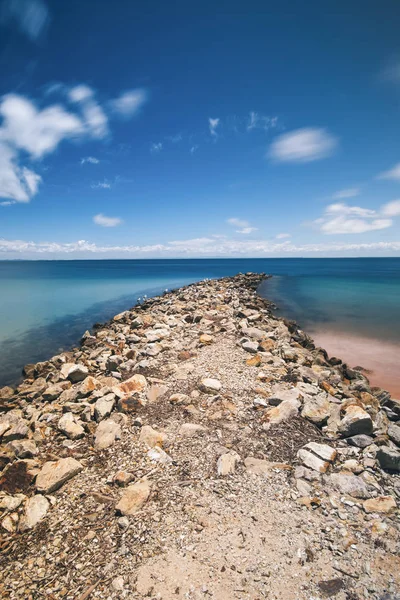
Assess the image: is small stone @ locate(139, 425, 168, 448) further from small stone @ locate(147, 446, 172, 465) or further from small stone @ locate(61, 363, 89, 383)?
small stone @ locate(61, 363, 89, 383)

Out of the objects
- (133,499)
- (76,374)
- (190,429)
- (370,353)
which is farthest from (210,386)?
(370,353)

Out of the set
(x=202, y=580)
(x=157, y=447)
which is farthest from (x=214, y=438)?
(x=202, y=580)

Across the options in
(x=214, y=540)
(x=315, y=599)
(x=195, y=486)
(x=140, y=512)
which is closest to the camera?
(x=315, y=599)

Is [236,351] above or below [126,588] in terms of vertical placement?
above

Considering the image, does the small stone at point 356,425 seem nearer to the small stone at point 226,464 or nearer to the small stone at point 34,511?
the small stone at point 226,464

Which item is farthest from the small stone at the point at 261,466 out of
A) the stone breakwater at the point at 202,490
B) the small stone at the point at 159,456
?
the small stone at the point at 159,456

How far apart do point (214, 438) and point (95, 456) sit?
2.19 m

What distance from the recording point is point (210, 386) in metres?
7.20

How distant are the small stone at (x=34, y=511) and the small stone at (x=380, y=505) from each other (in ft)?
14.9

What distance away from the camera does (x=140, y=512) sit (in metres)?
4.06

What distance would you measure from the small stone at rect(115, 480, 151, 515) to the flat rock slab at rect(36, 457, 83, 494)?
3.56 feet

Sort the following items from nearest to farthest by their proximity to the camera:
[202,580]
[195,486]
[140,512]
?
[202,580], [140,512], [195,486]

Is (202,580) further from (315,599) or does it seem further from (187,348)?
(187,348)

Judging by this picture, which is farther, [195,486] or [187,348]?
[187,348]
